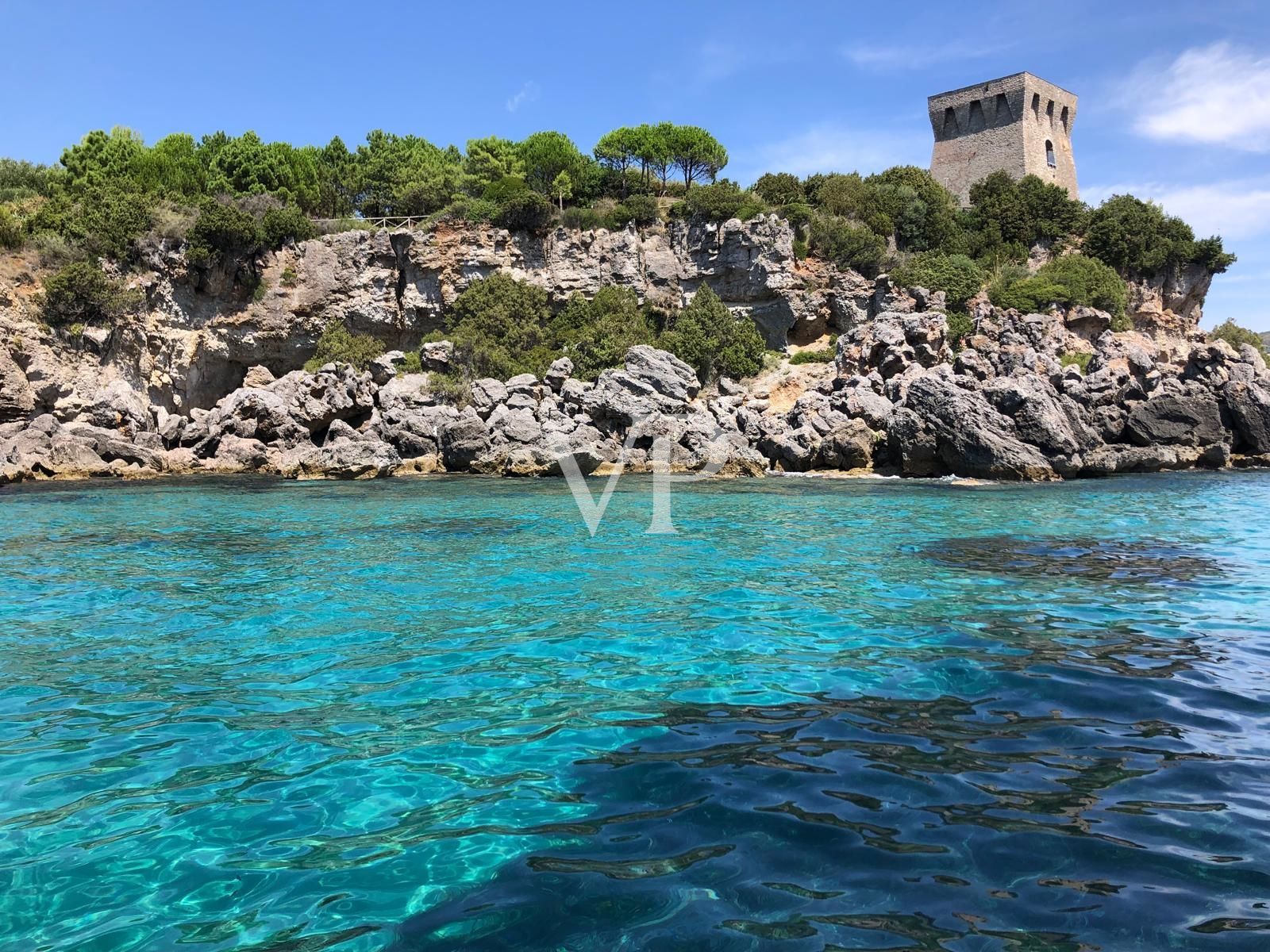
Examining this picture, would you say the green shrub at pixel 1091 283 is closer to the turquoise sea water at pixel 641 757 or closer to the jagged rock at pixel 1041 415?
the jagged rock at pixel 1041 415

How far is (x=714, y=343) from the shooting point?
3784 cm

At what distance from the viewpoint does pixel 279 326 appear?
1545 inches

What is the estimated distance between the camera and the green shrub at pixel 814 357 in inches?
1581

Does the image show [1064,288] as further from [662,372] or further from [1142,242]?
[662,372]

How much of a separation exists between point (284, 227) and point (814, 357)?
26291mm

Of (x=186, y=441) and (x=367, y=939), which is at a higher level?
(x=186, y=441)

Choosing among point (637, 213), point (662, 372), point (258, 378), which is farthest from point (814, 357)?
point (258, 378)

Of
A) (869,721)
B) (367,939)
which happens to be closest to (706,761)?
(869,721)

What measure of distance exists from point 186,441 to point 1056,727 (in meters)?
32.6

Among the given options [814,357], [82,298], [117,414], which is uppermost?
[82,298]

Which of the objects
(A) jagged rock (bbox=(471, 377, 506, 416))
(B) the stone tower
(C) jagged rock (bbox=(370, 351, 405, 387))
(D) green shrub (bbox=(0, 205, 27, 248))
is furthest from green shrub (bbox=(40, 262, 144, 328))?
(B) the stone tower

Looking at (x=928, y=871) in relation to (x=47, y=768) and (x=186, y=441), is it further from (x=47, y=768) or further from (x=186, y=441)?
(x=186, y=441)

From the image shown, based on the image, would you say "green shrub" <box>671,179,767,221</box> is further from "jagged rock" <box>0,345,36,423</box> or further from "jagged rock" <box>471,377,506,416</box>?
"jagged rock" <box>0,345,36,423</box>

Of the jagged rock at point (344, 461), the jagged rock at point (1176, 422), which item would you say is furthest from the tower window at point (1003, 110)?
the jagged rock at point (344, 461)
